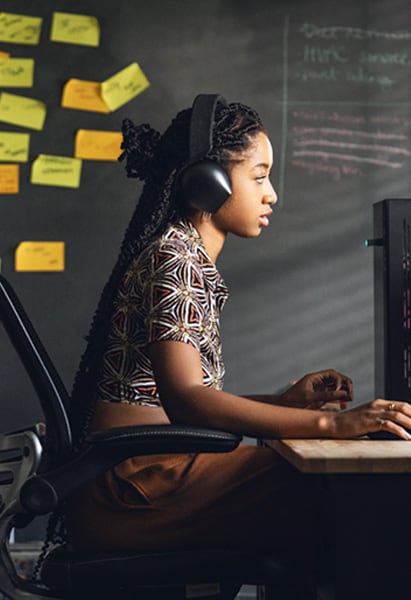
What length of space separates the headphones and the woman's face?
0.20 feet

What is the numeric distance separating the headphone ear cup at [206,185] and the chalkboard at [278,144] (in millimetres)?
1401

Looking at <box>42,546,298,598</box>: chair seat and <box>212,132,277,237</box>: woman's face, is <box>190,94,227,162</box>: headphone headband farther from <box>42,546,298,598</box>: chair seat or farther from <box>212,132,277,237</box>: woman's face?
<box>42,546,298,598</box>: chair seat

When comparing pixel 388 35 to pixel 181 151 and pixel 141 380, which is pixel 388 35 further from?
pixel 141 380

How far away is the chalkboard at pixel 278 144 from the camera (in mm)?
2949

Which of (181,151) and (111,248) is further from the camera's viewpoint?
(111,248)

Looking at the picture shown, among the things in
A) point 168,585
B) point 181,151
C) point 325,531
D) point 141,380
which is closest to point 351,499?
point 325,531

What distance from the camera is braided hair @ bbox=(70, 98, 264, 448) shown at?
1.54m

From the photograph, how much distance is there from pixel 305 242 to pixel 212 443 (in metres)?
1.78

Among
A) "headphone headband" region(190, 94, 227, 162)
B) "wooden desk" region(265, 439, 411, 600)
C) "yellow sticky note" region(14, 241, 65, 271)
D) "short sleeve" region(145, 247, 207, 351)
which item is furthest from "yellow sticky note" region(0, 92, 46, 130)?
"wooden desk" region(265, 439, 411, 600)

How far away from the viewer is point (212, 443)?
4.08ft

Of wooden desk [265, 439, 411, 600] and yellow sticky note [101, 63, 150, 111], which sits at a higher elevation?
yellow sticky note [101, 63, 150, 111]

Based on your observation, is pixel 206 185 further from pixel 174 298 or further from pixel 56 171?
pixel 56 171

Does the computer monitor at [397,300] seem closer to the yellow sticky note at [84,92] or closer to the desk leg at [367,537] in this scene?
the desk leg at [367,537]

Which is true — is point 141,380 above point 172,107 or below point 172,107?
below
